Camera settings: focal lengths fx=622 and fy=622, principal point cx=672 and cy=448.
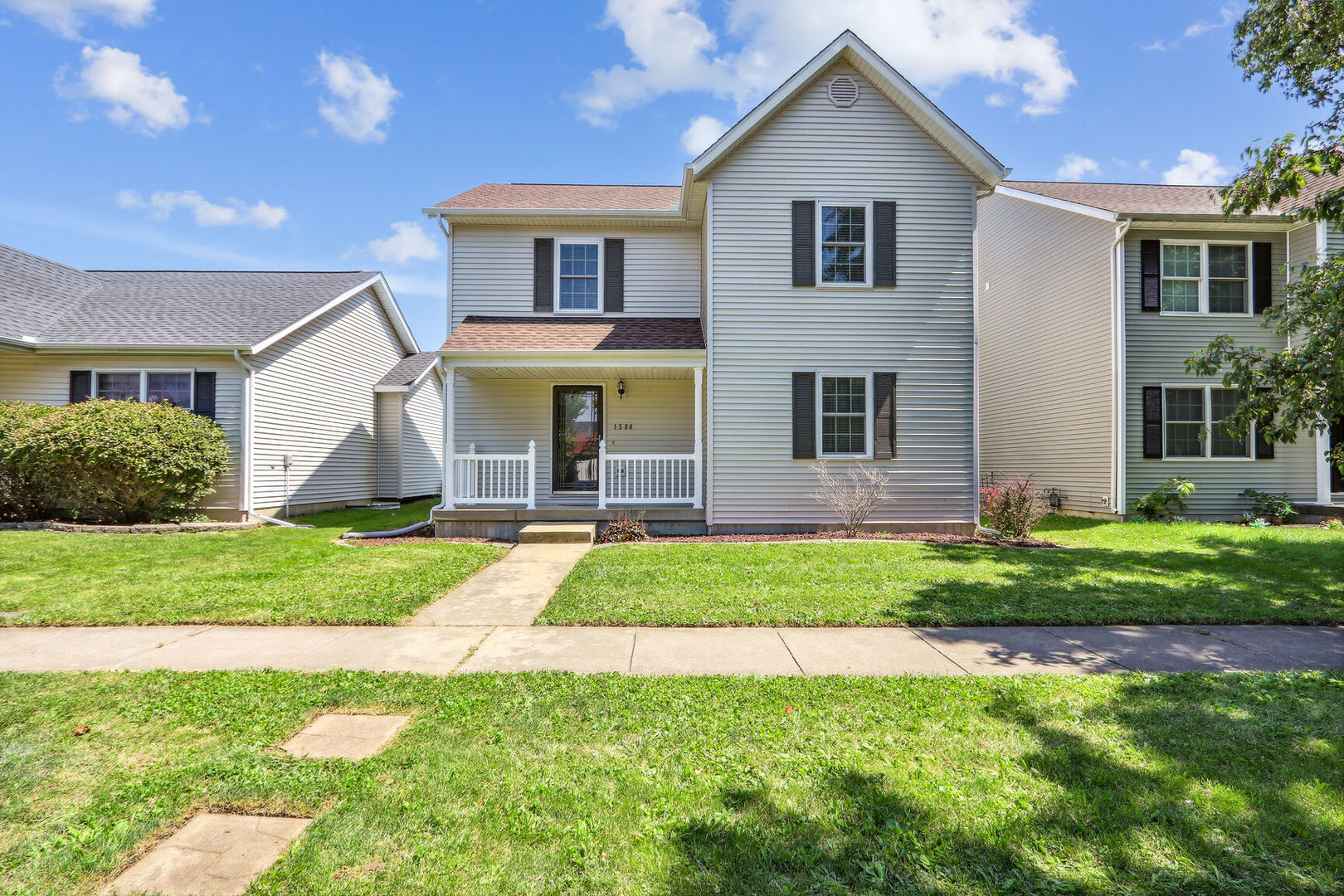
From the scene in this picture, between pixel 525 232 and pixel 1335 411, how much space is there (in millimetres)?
12365

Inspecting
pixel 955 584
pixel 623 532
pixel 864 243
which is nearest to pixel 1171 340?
pixel 864 243

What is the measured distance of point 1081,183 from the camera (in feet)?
52.6

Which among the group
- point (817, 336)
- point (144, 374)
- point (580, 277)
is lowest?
point (144, 374)

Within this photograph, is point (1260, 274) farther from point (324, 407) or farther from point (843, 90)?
point (324, 407)

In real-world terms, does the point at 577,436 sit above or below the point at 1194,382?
below

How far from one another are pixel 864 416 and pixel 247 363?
12.4 metres

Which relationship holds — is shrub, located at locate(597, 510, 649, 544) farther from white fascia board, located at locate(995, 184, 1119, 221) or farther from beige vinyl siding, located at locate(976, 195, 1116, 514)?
white fascia board, located at locate(995, 184, 1119, 221)

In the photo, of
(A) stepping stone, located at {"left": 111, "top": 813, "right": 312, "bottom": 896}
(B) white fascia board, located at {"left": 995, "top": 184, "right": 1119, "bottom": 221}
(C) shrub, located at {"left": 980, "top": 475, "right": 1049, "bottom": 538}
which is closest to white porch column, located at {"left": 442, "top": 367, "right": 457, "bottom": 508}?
(A) stepping stone, located at {"left": 111, "top": 813, "right": 312, "bottom": 896}

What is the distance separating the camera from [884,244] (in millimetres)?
10898

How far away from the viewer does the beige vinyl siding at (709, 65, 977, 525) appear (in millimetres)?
10836

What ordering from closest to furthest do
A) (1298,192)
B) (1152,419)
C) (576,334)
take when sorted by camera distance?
(1298,192), (576,334), (1152,419)

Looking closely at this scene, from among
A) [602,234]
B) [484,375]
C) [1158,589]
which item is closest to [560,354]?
[484,375]

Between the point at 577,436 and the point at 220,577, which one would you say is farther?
the point at 577,436

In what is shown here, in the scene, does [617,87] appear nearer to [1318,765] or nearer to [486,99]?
[486,99]
